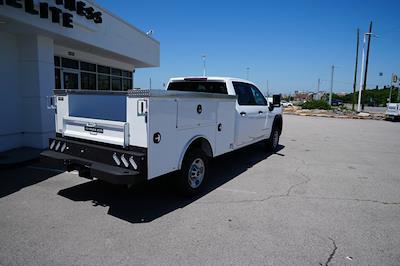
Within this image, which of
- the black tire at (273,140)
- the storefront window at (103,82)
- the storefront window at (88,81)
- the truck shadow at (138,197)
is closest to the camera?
the truck shadow at (138,197)

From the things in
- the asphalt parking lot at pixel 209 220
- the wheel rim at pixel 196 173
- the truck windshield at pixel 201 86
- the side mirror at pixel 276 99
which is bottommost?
the asphalt parking lot at pixel 209 220

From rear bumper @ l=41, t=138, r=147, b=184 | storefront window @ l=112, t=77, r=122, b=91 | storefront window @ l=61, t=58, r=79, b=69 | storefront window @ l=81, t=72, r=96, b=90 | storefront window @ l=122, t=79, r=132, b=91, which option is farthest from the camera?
storefront window @ l=122, t=79, r=132, b=91

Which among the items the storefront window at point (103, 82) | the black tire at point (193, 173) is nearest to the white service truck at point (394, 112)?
the storefront window at point (103, 82)

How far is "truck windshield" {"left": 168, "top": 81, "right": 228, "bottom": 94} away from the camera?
263 inches

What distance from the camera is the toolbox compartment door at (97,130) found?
164 inches

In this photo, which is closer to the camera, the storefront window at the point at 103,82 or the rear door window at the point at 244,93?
the rear door window at the point at 244,93

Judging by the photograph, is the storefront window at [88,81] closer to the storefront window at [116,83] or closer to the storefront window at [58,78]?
the storefront window at [58,78]

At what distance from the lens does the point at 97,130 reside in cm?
456

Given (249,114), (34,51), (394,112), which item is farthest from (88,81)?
(394,112)

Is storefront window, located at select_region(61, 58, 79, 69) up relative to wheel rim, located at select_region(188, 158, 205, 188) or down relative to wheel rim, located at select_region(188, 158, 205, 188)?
up

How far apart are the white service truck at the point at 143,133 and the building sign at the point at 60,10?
3.55 m

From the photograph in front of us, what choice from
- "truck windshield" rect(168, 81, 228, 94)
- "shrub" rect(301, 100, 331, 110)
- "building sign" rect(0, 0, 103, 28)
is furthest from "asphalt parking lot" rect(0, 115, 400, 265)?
"shrub" rect(301, 100, 331, 110)

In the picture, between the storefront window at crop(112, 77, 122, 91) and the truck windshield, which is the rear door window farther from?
the storefront window at crop(112, 77, 122, 91)

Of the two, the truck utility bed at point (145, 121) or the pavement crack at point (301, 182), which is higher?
the truck utility bed at point (145, 121)
